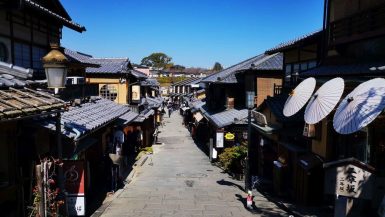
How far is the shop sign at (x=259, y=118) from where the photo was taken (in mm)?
20794

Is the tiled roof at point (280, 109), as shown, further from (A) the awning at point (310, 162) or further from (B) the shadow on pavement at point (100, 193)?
(B) the shadow on pavement at point (100, 193)

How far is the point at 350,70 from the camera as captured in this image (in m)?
13.6

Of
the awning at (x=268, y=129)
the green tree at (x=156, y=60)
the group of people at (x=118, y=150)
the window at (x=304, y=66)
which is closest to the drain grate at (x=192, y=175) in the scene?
the group of people at (x=118, y=150)

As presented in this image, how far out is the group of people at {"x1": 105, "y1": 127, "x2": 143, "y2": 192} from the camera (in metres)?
18.7

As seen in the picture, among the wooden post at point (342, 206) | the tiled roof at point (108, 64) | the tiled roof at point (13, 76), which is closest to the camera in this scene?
the tiled roof at point (13, 76)

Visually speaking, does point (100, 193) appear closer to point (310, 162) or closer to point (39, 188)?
point (310, 162)

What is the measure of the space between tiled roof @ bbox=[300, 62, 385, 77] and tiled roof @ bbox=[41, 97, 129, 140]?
29.3ft

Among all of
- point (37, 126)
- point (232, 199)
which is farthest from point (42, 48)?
point (232, 199)

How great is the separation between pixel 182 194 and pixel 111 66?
1671 centimetres

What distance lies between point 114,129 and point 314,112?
16197 millimetres

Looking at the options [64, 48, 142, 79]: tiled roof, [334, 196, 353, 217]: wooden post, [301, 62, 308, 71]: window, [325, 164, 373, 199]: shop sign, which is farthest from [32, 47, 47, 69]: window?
[301, 62, 308, 71]: window

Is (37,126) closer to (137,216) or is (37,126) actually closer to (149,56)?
(137,216)

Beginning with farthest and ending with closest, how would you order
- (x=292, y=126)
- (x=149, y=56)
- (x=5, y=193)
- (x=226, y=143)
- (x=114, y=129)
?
(x=149, y=56)
(x=226, y=143)
(x=114, y=129)
(x=292, y=126)
(x=5, y=193)

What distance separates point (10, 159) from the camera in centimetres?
929
